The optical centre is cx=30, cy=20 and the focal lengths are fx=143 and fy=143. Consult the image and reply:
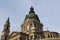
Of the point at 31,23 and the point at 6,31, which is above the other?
the point at 31,23

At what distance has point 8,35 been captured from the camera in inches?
1652

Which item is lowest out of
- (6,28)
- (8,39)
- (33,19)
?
(8,39)

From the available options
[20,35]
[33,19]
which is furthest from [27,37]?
[33,19]

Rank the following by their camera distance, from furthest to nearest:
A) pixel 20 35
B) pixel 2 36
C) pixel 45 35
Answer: pixel 2 36, pixel 45 35, pixel 20 35

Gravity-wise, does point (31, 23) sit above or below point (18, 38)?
above

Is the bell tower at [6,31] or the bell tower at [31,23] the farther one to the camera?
the bell tower at [31,23]

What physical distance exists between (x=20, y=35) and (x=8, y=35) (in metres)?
8.58

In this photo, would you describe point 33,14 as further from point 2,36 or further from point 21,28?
point 2,36

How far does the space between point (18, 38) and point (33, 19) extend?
32.2 feet

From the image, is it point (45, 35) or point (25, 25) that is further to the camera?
point (25, 25)

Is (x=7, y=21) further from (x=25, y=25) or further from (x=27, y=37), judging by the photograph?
(x=27, y=37)

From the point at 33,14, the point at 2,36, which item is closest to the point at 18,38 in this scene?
the point at 2,36

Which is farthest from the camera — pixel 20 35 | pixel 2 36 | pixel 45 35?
pixel 2 36

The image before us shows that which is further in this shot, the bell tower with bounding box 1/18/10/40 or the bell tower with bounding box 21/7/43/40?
the bell tower with bounding box 21/7/43/40
